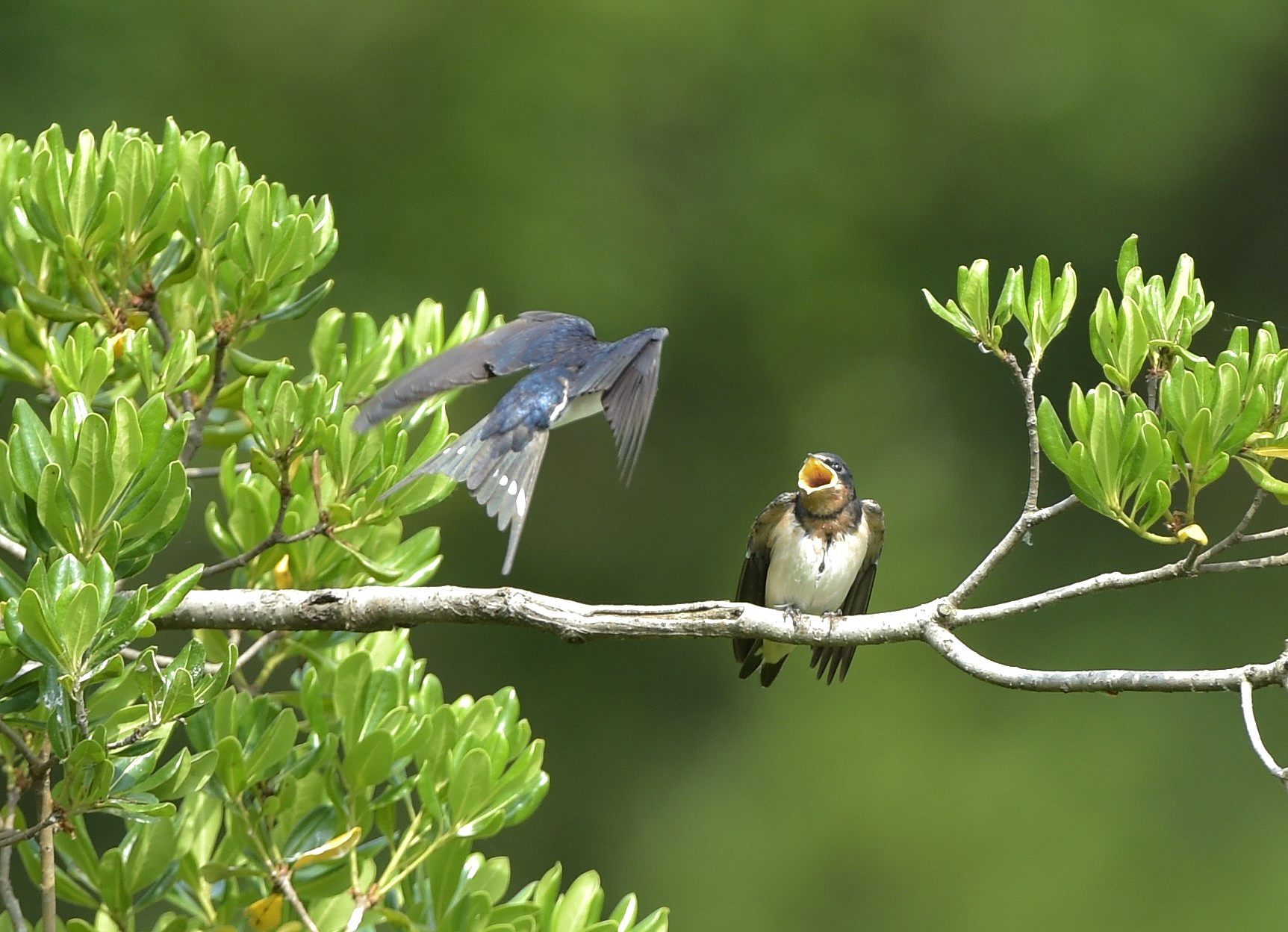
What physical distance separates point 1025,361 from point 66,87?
4.82 meters

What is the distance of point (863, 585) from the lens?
3.79m

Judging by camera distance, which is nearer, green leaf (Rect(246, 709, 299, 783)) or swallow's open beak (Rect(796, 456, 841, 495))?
green leaf (Rect(246, 709, 299, 783))

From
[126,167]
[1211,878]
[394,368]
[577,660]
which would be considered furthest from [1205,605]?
[126,167]

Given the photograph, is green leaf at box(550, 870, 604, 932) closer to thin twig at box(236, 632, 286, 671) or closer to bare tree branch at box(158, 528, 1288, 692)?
bare tree branch at box(158, 528, 1288, 692)

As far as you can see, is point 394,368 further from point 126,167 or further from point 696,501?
point 696,501

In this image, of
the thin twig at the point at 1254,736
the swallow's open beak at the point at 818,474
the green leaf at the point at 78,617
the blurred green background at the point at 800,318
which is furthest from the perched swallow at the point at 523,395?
the blurred green background at the point at 800,318

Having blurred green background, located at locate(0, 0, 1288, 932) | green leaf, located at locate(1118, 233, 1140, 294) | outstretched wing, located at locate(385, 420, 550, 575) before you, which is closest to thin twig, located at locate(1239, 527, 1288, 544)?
green leaf, located at locate(1118, 233, 1140, 294)

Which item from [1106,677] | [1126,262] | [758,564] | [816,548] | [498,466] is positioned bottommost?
[758,564]

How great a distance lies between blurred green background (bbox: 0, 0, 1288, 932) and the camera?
745 cm

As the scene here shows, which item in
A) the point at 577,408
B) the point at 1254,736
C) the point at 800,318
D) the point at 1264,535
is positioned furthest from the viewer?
the point at 800,318

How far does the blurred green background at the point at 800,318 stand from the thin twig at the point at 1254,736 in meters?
5.52

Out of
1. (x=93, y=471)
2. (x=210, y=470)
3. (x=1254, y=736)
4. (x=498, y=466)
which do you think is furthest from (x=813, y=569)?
(x=93, y=471)

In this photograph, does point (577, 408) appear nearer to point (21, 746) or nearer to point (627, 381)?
point (627, 381)

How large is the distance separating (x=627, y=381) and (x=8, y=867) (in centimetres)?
126
